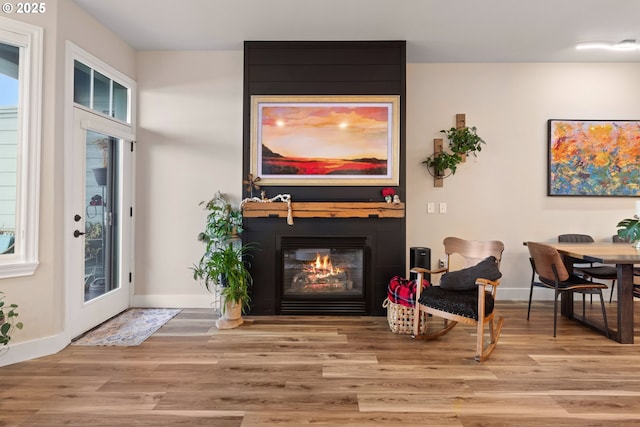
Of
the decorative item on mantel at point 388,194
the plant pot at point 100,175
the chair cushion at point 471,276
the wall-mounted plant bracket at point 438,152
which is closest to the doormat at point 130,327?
the plant pot at point 100,175

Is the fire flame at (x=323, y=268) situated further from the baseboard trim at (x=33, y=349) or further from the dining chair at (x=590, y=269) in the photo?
the dining chair at (x=590, y=269)

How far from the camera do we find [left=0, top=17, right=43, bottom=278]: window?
2.74 metres

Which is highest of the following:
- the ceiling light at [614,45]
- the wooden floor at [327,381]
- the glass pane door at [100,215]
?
the ceiling light at [614,45]

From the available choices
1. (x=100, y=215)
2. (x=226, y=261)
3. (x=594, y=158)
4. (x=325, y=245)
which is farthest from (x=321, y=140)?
(x=594, y=158)

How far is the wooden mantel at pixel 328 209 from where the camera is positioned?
3689 mm

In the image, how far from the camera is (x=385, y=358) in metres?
2.78

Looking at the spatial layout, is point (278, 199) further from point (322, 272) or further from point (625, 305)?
point (625, 305)

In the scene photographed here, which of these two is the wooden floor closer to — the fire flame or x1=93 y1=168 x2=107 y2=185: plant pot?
the fire flame

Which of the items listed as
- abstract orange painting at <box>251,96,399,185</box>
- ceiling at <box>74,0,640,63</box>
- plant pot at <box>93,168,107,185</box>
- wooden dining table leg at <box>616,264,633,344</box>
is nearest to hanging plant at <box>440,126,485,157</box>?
ceiling at <box>74,0,640,63</box>

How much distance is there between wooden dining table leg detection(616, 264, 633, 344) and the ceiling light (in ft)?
7.34

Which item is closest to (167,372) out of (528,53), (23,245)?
(23,245)

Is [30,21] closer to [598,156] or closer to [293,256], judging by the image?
[293,256]

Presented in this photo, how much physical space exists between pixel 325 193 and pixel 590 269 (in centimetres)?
287

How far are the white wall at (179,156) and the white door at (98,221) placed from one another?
7.4 inches
